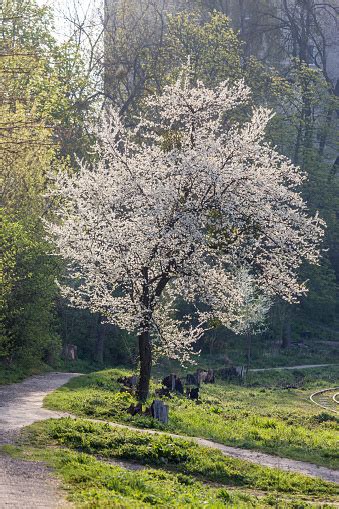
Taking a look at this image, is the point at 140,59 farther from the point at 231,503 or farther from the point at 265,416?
the point at 231,503

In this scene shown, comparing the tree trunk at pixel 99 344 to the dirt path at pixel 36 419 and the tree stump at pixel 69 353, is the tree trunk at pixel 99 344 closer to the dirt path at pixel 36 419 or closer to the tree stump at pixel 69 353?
the tree stump at pixel 69 353

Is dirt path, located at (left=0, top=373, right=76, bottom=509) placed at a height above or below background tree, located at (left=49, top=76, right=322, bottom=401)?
below

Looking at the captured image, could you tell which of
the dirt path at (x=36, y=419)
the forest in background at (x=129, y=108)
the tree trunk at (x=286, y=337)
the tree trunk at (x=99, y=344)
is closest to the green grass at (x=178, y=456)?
the dirt path at (x=36, y=419)

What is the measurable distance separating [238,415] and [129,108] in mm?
32463

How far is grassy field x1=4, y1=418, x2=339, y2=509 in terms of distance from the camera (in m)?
11.6

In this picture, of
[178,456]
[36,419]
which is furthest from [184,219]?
Answer: [178,456]

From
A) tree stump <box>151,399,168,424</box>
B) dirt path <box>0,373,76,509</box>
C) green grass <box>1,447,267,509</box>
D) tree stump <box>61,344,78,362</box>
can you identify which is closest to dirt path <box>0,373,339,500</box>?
dirt path <box>0,373,76,509</box>

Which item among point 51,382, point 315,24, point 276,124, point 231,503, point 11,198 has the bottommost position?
point 231,503

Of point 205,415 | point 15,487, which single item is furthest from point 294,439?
point 15,487

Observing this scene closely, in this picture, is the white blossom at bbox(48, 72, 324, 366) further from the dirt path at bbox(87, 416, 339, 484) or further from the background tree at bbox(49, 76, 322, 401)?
the dirt path at bbox(87, 416, 339, 484)

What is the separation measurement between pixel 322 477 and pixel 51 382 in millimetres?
14924

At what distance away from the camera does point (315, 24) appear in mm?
64250

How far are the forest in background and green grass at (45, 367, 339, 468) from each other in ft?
15.7

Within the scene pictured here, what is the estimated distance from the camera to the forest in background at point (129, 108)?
31312 mm
